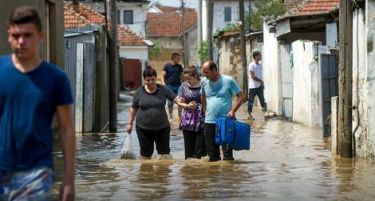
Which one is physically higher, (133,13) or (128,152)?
(133,13)

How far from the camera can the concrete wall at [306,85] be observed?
733 inches

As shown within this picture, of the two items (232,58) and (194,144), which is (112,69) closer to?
(194,144)

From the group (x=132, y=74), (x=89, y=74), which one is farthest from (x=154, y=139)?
(x=132, y=74)

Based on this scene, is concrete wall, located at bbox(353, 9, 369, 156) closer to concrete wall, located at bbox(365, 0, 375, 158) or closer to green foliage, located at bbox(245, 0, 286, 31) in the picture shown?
concrete wall, located at bbox(365, 0, 375, 158)

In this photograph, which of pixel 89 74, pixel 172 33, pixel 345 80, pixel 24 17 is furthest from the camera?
pixel 172 33

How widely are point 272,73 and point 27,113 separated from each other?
20.4 meters

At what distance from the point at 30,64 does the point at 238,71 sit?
32650 millimetres

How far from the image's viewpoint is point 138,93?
41.0ft

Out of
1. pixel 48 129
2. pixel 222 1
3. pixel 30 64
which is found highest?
pixel 222 1

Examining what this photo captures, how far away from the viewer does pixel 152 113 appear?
1230 cm

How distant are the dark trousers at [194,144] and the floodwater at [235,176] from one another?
222mm

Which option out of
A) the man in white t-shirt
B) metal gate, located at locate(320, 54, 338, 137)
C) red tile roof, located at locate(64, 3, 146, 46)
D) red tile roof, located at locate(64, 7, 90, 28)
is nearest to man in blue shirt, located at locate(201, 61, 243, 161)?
metal gate, located at locate(320, 54, 338, 137)

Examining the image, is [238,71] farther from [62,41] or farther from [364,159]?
[364,159]

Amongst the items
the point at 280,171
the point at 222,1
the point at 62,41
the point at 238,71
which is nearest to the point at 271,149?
the point at 280,171
